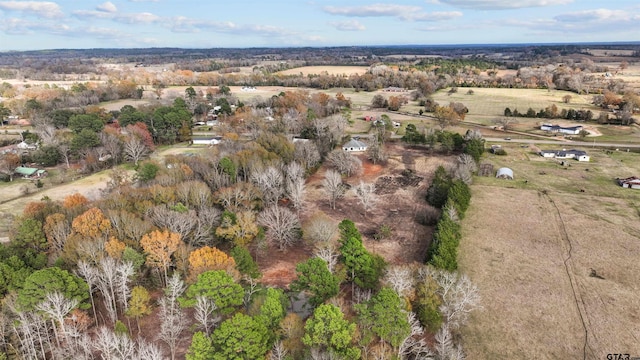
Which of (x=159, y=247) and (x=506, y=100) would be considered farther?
(x=506, y=100)

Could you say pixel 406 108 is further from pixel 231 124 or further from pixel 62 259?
pixel 62 259

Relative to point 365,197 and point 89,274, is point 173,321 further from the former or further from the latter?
point 365,197

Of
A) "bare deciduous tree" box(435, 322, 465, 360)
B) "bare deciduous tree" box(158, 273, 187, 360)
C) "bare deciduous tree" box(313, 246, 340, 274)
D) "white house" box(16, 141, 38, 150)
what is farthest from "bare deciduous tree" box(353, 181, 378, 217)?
"white house" box(16, 141, 38, 150)

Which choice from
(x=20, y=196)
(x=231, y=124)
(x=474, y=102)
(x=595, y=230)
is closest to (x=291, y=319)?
(x=595, y=230)

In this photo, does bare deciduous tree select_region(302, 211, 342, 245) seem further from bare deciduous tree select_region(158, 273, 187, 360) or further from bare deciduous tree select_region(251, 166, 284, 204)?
bare deciduous tree select_region(158, 273, 187, 360)

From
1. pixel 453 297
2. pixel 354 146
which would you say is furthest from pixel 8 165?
pixel 453 297
